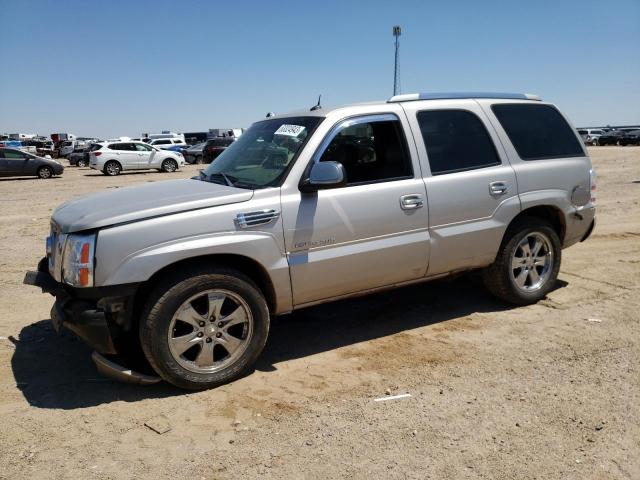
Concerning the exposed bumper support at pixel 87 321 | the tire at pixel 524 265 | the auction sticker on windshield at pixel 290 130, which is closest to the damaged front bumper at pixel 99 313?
the exposed bumper support at pixel 87 321

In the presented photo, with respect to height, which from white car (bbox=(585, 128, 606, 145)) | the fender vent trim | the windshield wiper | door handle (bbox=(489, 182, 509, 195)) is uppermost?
white car (bbox=(585, 128, 606, 145))

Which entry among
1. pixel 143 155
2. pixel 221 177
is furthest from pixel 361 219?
pixel 143 155

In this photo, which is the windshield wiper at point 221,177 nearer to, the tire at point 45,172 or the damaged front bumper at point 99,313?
the damaged front bumper at point 99,313

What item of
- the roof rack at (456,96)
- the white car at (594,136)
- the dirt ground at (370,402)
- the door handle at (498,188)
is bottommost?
the dirt ground at (370,402)

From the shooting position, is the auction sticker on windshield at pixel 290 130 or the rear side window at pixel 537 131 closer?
the auction sticker on windshield at pixel 290 130

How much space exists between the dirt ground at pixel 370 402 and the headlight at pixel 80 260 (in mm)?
852

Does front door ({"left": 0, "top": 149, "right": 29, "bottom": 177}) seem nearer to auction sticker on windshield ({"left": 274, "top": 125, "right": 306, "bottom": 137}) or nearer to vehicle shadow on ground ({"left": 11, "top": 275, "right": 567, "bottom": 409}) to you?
vehicle shadow on ground ({"left": 11, "top": 275, "right": 567, "bottom": 409})

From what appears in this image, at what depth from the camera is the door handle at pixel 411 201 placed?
4.30 m

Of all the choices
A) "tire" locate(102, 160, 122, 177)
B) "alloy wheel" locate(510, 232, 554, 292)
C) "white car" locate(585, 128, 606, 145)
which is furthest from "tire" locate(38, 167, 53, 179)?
"white car" locate(585, 128, 606, 145)

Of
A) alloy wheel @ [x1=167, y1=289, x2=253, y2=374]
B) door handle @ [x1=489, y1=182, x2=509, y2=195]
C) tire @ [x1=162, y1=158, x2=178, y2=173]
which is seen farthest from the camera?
tire @ [x1=162, y1=158, x2=178, y2=173]

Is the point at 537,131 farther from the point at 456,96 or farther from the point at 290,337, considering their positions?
the point at 290,337

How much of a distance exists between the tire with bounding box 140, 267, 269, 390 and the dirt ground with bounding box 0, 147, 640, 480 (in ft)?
0.59

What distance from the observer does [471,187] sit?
15.3 feet

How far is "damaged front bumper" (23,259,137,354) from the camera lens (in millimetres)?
3398
